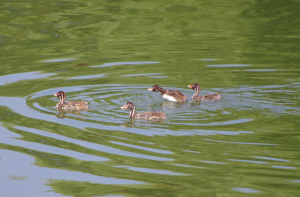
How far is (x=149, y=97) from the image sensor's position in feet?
38.5

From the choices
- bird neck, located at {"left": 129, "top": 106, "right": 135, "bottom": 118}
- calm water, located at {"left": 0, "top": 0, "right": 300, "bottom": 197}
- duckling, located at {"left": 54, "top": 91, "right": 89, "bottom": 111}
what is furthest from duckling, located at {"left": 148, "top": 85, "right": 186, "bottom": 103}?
duckling, located at {"left": 54, "top": 91, "right": 89, "bottom": 111}

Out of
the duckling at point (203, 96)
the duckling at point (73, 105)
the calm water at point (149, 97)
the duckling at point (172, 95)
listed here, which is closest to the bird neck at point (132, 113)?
the calm water at point (149, 97)

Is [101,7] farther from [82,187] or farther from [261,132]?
[82,187]

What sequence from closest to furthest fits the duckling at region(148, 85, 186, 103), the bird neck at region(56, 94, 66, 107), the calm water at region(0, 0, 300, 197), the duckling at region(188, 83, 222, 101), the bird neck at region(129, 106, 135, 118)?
the calm water at region(0, 0, 300, 197), the bird neck at region(129, 106, 135, 118), the bird neck at region(56, 94, 66, 107), the duckling at region(188, 83, 222, 101), the duckling at region(148, 85, 186, 103)

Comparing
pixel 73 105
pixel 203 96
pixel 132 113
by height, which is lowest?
pixel 132 113

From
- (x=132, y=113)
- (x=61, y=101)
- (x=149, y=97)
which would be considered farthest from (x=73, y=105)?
(x=149, y=97)

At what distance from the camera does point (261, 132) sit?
28.3 ft

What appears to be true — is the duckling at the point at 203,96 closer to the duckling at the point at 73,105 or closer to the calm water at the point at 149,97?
the calm water at the point at 149,97

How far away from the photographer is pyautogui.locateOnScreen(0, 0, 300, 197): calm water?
709cm

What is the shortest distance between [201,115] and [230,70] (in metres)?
4.18

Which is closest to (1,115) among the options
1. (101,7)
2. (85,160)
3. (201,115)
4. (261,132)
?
(85,160)

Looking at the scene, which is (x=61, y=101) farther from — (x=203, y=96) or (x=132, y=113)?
(x=203, y=96)

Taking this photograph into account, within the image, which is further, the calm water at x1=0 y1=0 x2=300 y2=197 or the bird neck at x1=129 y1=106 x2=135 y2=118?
the bird neck at x1=129 y1=106 x2=135 y2=118

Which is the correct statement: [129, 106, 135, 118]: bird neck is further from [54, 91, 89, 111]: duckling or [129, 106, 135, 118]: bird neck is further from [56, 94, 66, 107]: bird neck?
[56, 94, 66, 107]: bird neck
